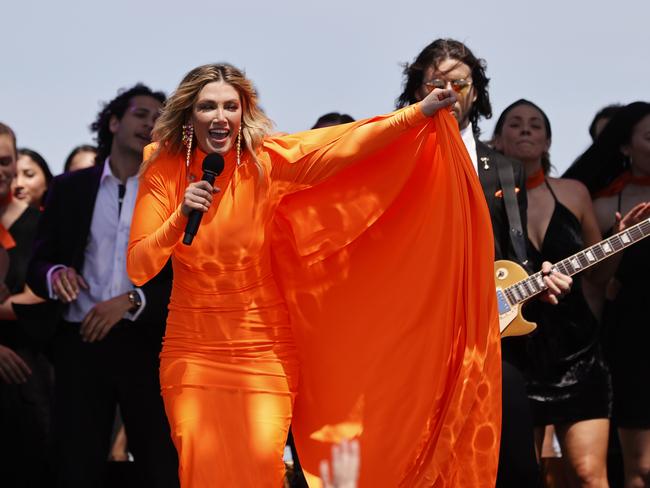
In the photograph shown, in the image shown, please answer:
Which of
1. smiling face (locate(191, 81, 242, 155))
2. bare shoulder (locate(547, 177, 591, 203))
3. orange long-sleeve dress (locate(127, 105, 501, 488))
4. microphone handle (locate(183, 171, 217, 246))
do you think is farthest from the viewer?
bare shoulder (locate(547, 177, 591, 203))

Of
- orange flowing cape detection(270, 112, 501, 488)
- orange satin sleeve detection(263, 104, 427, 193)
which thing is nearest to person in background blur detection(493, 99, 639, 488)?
orange flowing cape detection(270, 112, 501, 488)

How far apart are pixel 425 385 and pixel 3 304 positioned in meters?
2.70

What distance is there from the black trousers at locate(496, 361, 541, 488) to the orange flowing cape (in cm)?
76

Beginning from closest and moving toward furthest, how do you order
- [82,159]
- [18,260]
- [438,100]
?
[438,100] → [18,260] → [82,159]

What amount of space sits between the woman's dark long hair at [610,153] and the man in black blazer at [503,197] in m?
1.04

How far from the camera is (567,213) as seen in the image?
21.1ft

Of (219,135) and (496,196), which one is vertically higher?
(219,135)

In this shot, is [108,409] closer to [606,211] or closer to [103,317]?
[103,317]

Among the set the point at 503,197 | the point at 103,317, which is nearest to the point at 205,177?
the point at 103,317

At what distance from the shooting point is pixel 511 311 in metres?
5.85

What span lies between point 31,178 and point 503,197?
4.00 metres

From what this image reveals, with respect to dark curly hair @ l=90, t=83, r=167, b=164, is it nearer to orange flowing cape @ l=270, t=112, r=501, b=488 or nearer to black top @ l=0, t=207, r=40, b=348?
black top @ l=0, t=207, r=40, b=348

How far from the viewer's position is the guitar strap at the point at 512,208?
19.1ft

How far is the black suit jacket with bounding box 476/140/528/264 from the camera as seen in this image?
230 inches
